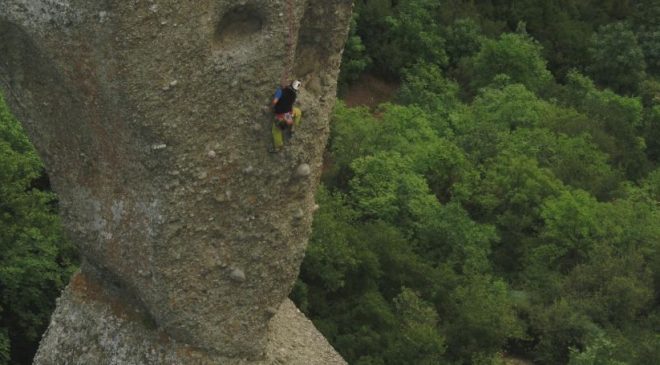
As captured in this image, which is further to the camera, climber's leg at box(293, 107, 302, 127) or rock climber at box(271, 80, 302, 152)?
climber's leg at box(293, 107, 302, 127)

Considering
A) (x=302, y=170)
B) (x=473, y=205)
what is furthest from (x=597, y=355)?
(x=302, y=170)

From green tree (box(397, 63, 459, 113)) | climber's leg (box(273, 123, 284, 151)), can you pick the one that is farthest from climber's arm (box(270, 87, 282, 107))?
green tree (box(397, 63, 459, 113))

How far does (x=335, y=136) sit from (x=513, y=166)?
365 cm

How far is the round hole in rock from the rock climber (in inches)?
18.5

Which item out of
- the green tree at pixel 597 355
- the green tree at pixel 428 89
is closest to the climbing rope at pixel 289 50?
the green tree at pixel 597 355

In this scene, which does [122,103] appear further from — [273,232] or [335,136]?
[335,136]

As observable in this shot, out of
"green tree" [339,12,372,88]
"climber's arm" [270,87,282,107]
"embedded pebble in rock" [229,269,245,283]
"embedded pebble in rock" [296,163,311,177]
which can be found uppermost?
"climber's arm" [270,87,282,107]

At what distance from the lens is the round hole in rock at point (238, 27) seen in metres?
7.45

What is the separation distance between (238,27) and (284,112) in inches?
27.8

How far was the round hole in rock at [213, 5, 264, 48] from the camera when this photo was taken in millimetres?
7450

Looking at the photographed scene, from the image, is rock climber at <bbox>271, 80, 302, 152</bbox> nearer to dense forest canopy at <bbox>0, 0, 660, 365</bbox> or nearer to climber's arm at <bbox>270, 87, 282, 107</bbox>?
climber's arm at <bbox>270, 87, 282, 107</bbox>

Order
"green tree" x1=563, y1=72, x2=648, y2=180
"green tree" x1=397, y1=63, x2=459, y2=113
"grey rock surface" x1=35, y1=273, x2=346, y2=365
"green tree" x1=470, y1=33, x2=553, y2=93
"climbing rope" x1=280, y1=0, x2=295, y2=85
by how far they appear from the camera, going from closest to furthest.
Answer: "climbing rope" x1=280, y1=0, x2=295, y2=85, "grey rock surface" x1=35, y1=273, x2=346, y2=365, "green tree" x1=563, y1=72, x2=648, y2=180, "green tree" x1=397, y1=63, x2=459, y2=113, "green tree" x1=470, y1=33, x2=553, y2=93

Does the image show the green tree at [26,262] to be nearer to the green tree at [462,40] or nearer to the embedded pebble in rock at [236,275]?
the embedded pebble in rock at [236,275]

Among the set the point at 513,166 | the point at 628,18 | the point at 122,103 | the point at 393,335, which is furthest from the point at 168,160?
the point at 628,18
